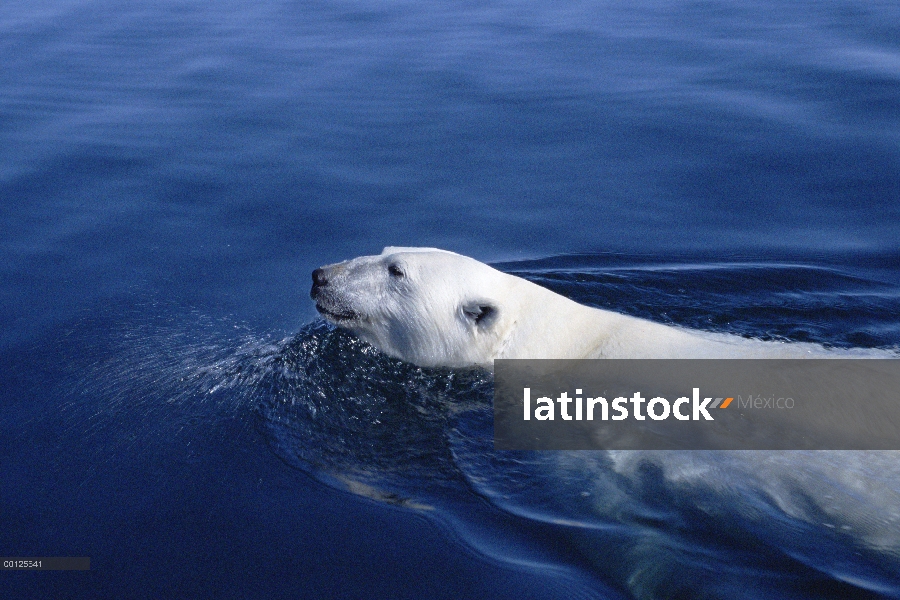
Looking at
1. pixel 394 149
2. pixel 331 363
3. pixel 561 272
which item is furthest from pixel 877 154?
pixel 331 363

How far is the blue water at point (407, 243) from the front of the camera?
193 inches

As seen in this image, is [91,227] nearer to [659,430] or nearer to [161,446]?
[161,446]

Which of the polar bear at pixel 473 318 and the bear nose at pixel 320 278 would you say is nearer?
the polar bear at pixel 473 318

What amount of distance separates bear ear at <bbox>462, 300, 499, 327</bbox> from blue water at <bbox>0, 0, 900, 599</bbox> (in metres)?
0.53

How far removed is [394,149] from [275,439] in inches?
212

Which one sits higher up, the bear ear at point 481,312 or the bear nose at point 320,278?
the bear nose at point 320,278

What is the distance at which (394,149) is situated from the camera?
10.7m

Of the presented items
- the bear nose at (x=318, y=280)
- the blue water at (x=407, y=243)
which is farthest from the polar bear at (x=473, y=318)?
the blue water at (x=407, y=243)

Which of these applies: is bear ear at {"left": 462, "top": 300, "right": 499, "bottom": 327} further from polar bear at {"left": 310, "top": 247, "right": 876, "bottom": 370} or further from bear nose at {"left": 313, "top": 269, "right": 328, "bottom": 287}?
bear nose at {"left": 313, "top": 269, "right": 328, "bottom": 287}

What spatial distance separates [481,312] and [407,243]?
275cm

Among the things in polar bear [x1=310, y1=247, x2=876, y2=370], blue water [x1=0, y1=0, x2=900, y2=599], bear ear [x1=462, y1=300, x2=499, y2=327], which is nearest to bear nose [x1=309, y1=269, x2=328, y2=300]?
polar bear [x1=310, y1=247, x2=876, y2=370]

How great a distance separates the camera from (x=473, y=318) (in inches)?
236

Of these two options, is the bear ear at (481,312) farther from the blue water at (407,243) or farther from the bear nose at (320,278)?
the bear nose at (320,278)

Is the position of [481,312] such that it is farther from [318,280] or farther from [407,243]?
[407,243]
